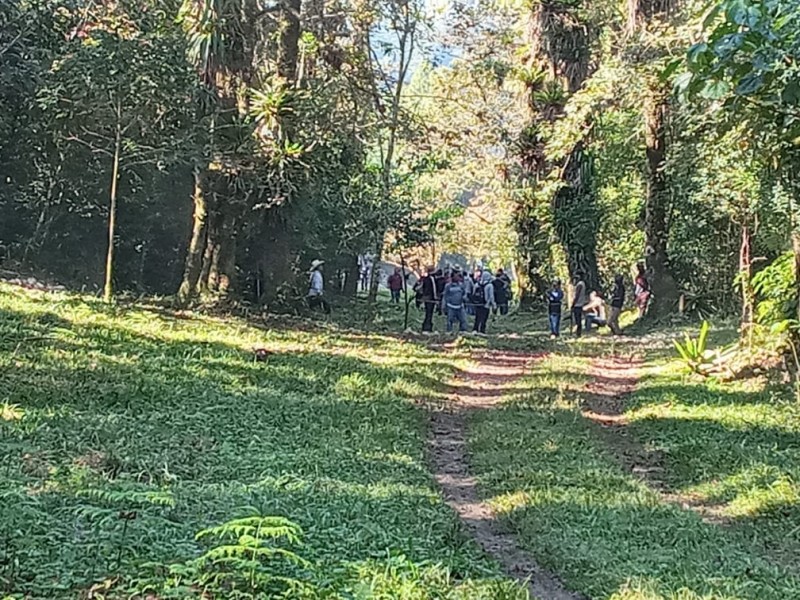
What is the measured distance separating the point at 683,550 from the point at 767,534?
1061mm

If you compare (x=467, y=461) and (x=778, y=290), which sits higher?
(x=778, y=290)

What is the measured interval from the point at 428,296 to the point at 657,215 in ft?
17.9

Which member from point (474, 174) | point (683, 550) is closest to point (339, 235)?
point (474, 174)

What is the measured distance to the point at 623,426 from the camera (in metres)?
10.7

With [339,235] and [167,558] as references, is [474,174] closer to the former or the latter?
[339,235]

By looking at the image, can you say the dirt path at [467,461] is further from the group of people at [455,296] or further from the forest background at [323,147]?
the forest background at [323,147]

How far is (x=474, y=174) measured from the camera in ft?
114

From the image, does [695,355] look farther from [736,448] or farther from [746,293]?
[736,448]

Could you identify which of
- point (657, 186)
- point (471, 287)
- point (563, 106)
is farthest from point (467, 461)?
point (563, 106)

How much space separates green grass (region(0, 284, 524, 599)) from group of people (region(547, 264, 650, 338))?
21.1ft

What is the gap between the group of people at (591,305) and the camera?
19.8 metres

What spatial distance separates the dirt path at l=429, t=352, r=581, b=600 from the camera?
5840 millimetres

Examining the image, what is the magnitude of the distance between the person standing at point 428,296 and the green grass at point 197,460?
565cm

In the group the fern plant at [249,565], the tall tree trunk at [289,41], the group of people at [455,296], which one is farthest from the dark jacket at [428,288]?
the fern plant at [249,565]
